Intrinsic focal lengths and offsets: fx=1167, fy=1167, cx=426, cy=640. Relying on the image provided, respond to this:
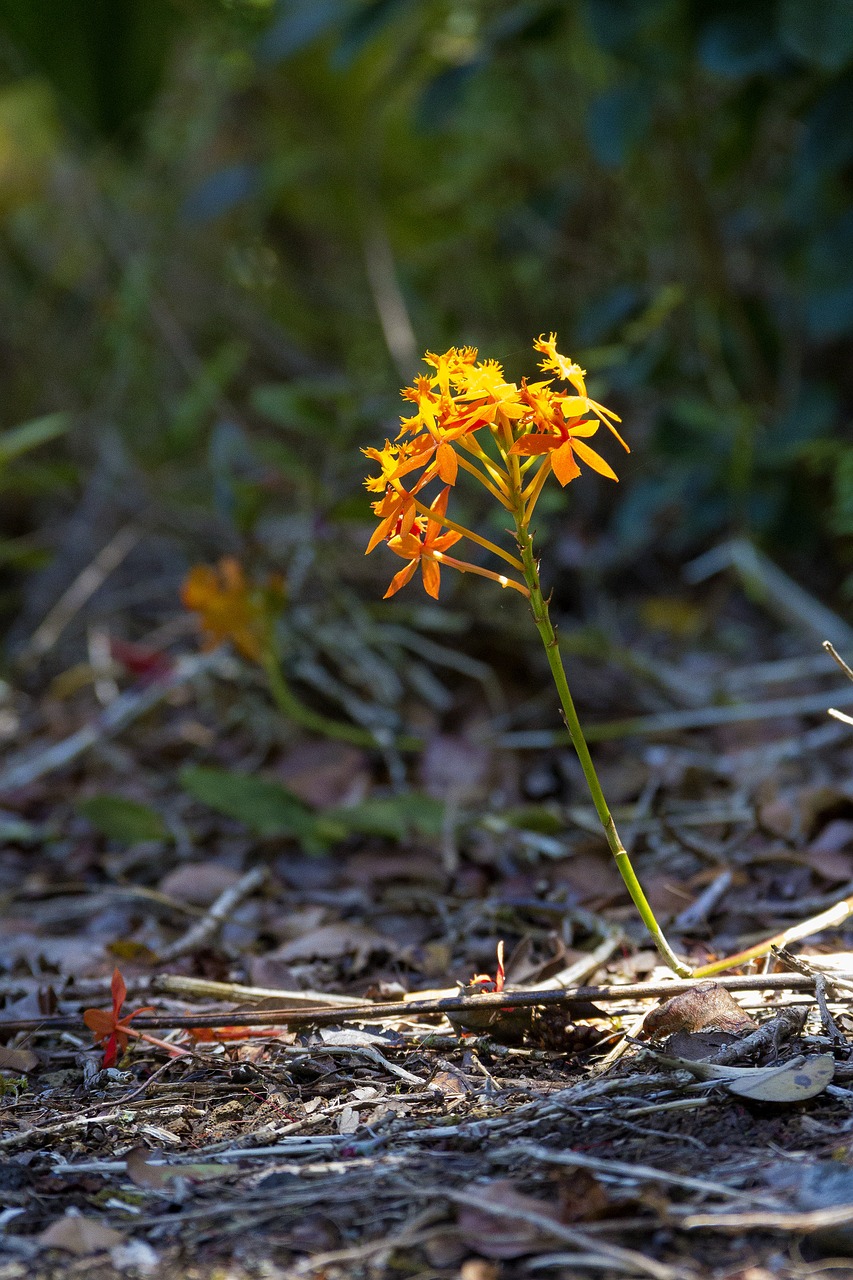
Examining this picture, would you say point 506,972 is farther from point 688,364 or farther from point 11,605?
point 11,605

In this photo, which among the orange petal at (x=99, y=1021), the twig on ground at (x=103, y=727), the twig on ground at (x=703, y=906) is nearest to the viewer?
the orange petal at (x=99, y=1021)

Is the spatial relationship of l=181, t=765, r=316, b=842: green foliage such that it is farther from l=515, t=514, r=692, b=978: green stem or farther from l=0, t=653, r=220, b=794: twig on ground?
l=515, t=514, r=692, b=978: green stem

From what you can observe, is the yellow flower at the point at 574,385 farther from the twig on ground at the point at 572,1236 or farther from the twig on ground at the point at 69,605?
the twig on ground at the point at 69,605

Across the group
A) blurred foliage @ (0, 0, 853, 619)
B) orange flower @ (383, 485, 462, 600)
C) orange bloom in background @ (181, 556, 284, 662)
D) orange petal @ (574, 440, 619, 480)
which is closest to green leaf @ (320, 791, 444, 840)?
orange bloom in background @ (181, 556, 284, 662)

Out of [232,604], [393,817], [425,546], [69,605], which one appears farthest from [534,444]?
[69,605]

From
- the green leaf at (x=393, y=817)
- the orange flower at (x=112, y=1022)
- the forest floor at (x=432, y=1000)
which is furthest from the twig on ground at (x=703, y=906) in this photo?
the orange flower at (x=112, y=1022)

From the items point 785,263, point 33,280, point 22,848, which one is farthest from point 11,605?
point 785,263

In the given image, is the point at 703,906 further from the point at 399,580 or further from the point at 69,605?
the point at 69,605
